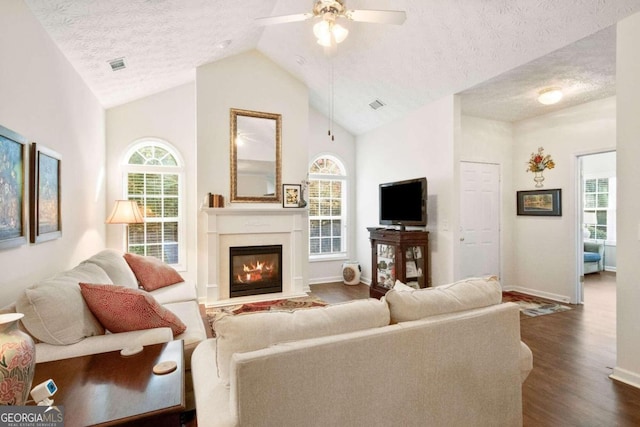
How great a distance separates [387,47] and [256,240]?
3.19m

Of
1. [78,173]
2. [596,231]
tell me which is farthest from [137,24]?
[596,231]

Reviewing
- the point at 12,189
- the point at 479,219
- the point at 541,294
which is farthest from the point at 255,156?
the point at 541,294

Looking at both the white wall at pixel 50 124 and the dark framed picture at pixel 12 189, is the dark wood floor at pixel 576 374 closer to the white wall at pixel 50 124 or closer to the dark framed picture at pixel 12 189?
the dark framed picture at pixel 12 189

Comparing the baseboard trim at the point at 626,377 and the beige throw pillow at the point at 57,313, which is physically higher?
the beige throw pillow at the point at 57,313

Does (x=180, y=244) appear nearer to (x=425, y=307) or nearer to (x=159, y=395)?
(x=159, y=395)

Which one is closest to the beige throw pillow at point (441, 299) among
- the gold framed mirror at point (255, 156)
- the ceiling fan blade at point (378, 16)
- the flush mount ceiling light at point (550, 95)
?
the ceiling fan blade at point (378, 16)

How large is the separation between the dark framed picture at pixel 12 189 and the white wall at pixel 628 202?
4.29 metres

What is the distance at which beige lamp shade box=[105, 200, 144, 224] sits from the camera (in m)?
4.02

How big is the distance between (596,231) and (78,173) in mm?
9723

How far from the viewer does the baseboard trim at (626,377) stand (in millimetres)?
2373

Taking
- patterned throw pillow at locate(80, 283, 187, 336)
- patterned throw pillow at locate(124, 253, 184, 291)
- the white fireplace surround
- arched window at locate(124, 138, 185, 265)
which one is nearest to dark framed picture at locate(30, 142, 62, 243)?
patterned throw pillow at locate(124, 253, 184, 291)

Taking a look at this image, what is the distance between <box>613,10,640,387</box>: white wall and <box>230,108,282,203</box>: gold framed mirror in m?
3.93

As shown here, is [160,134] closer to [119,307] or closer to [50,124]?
[50,124]

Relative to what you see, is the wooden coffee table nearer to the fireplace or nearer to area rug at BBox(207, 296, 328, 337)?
area rug at BBox(207, 296, 328, 337)
